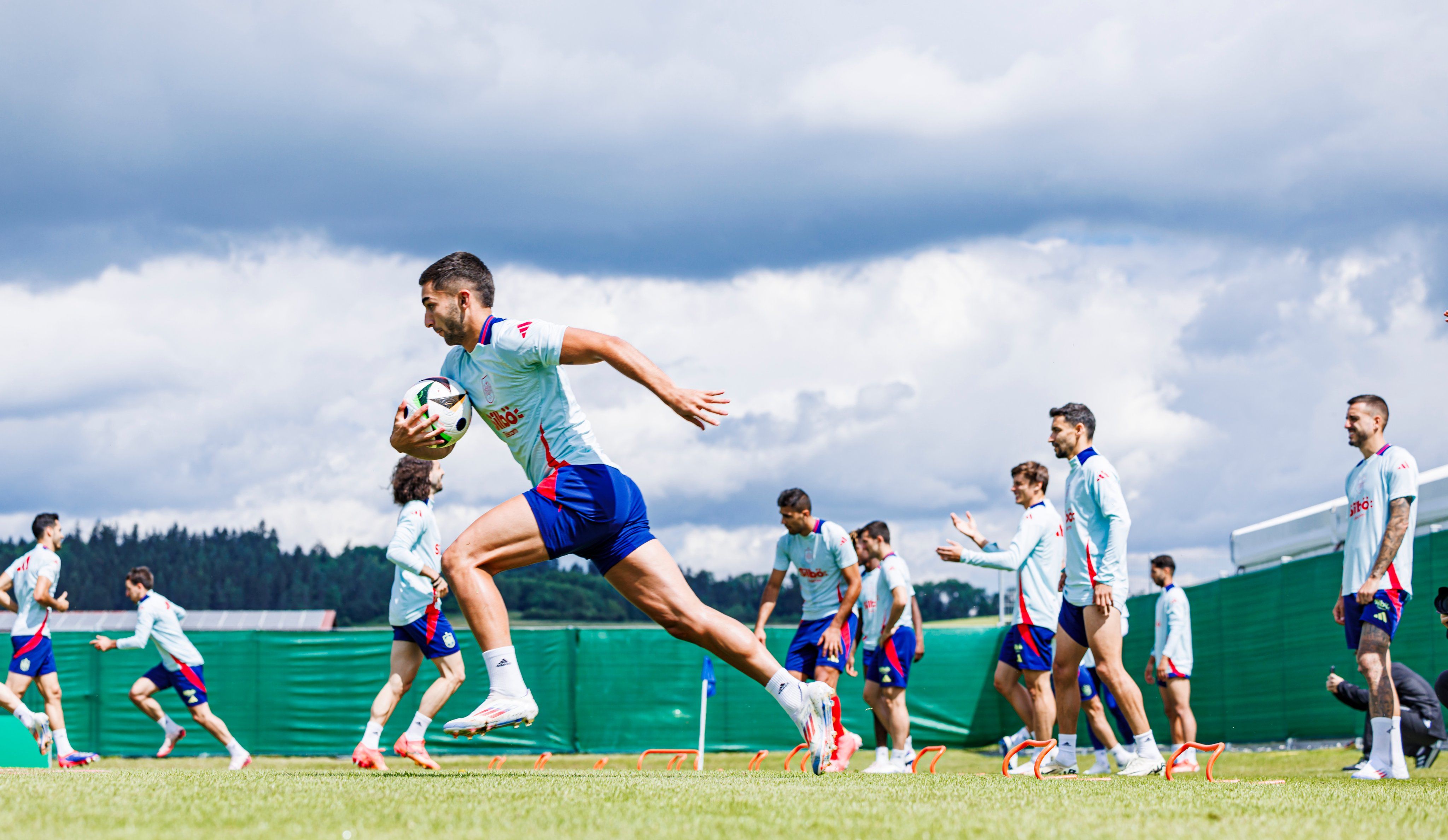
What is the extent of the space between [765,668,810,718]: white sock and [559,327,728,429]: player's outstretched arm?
53.0 inches

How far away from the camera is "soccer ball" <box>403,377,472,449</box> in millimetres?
5641

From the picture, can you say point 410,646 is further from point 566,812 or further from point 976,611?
point 976,611

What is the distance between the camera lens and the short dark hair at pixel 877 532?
11562mm

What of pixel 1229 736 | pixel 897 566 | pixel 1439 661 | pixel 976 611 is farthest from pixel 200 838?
pixel 976 611

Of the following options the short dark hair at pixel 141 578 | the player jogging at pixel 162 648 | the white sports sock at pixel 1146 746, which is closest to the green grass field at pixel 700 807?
the white sports sock at pixel 1146 746

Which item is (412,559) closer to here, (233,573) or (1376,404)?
(1376,404)

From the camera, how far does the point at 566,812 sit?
12.6ft

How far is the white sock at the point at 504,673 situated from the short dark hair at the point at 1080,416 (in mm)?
4478

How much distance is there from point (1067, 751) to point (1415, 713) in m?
2.79

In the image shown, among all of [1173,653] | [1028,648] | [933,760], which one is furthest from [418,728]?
[1173,653]

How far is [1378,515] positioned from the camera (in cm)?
751

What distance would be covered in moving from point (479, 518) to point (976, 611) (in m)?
57.0

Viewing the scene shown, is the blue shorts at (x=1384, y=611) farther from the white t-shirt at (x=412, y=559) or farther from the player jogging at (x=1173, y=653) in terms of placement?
the white t-shirt at (x=412, y=559)

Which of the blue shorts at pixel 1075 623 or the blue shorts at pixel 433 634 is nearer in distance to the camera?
the blue shorts at pixel 1075 623
